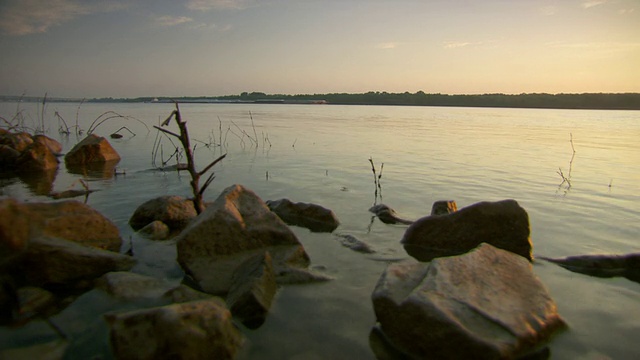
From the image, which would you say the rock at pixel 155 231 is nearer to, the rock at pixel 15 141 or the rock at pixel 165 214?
the rock at pixel 165 214

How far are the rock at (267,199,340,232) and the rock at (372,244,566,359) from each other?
2.73 m

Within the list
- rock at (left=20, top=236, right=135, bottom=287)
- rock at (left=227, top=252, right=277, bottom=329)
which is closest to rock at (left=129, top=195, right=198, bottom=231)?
rock at (left=20, top=236, right=135, bottom=287)

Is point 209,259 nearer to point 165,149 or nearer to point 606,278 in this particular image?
point 606,278

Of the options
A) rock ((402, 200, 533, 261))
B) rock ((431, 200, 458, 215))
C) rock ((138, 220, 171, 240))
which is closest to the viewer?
rock ((402, 200, 533, 261))

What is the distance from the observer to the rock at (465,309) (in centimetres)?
275

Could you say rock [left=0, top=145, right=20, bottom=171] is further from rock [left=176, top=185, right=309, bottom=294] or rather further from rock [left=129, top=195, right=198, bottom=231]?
rock [left=176, top=185, right=309, bottom=294]

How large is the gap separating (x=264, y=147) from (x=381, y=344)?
46.5ft

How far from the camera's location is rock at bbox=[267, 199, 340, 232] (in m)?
6.43

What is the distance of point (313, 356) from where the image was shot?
10.1 feet

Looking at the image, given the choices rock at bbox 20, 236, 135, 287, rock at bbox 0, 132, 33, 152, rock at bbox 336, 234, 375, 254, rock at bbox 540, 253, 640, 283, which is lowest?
rock at bbox 336, 234, 375, 254

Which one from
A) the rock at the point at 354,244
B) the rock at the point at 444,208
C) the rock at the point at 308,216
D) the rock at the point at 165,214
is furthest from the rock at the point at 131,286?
the rock at the point at 444,208

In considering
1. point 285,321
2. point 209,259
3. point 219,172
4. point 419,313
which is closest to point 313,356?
point 285,321

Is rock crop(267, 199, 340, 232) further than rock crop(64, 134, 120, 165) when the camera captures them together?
No

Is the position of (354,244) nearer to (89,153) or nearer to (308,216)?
(308,216)
